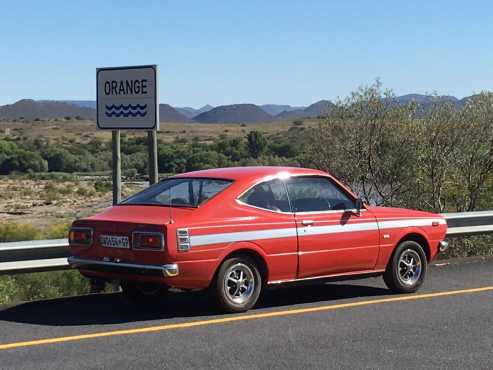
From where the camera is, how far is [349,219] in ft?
31.5

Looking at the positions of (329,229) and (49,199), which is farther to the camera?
(49,199)

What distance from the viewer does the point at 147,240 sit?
8086 millimetres

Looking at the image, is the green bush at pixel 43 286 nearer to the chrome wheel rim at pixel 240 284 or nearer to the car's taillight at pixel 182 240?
the chrome wheel rim at pixel 240 284

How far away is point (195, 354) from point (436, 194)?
19817 mm

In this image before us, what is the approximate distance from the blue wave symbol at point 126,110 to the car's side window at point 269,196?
10.7 feet

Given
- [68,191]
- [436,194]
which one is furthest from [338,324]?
[68,191]

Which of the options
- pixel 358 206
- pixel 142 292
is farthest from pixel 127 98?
pixel 358 206

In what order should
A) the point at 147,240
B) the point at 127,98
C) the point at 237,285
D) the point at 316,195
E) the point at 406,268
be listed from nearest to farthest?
the point at 147,240 → the point at 237,285 → the point at 316,195 → the point at 406,268 → the point at 127,98

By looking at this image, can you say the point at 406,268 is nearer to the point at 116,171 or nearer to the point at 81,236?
the point at 81,236

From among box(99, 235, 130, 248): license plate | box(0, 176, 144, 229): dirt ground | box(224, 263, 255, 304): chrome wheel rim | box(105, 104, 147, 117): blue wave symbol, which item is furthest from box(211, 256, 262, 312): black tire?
box(0, 176, 144, 229): dirt ground

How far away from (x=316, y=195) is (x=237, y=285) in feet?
5.23

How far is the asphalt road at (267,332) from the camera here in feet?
22.3

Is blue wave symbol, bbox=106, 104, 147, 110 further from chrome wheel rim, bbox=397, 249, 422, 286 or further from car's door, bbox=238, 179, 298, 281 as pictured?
chrome wheel rim, bbox=397, 249, 422, 286

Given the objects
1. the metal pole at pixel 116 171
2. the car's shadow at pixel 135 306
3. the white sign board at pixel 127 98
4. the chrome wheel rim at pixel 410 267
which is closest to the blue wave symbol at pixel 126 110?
the white sign board at pixel 127 98
